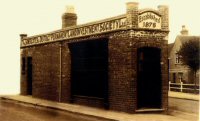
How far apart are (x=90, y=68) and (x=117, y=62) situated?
2723 millimetres

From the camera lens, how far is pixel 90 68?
1852 centimetres

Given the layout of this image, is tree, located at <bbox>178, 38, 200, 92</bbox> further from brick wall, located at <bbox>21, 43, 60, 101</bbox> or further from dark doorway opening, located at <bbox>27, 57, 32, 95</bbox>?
brick wall, located at <bbox>21, 43, 60, 101</bbox>

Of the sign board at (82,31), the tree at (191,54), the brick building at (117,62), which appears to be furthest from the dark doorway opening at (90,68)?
the tree at (191,54)

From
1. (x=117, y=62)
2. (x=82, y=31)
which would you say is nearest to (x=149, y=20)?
(x=117, y=62)

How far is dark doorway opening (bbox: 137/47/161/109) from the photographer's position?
15.8m

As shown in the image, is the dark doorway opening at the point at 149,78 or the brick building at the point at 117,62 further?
the dark doorway opening at the point at 149,78

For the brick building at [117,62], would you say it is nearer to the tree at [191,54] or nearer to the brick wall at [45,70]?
the brick wall at [45,70]

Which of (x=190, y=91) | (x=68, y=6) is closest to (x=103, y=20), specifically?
(x=68, y=6)

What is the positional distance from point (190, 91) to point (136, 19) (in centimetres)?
1847

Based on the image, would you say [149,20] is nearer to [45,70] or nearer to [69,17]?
[69,17]

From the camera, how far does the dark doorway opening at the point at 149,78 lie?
1575 centimetres

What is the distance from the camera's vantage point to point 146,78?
15.9m

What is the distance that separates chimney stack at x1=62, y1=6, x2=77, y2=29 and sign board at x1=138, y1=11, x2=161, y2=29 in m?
8.01

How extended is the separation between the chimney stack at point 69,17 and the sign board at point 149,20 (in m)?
8.01
